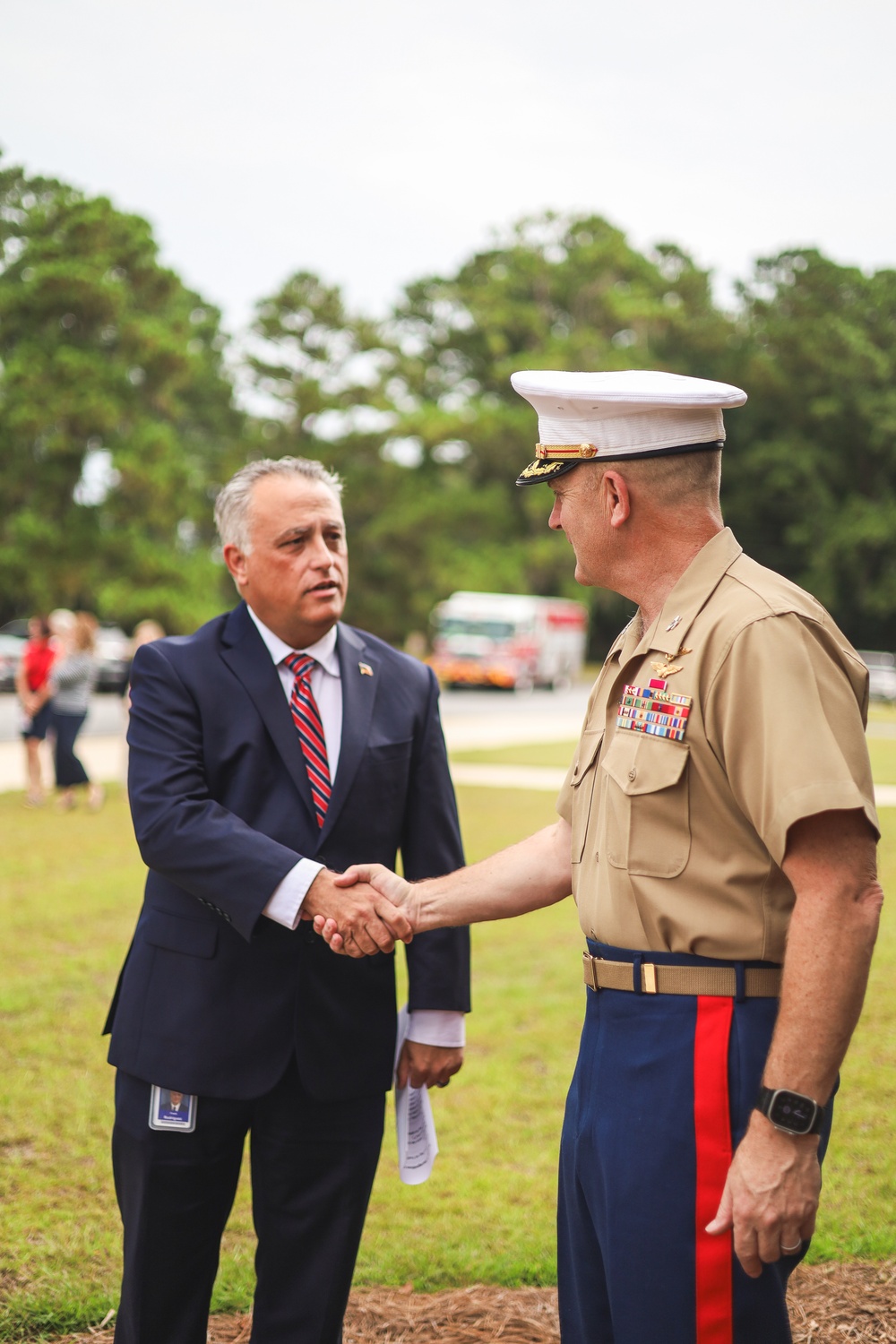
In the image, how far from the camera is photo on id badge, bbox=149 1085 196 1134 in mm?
2602

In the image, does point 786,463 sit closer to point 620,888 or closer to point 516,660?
point 516,660

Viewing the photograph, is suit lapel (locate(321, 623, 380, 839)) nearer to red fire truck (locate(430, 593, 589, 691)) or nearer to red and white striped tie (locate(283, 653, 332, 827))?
red and white striped tie (locate(283, 653, 332, 827))

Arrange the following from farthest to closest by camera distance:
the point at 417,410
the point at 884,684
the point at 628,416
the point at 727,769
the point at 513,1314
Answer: the point at 417,410
the point at 884,684
the point at 513,1314
the point at 628,416
the point at 727,769

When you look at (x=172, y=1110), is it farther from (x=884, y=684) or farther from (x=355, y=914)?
(x=884, y=684)

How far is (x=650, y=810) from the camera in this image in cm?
200

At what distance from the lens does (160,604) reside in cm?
3145

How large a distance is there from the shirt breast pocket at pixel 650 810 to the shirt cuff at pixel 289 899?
0.75 meters

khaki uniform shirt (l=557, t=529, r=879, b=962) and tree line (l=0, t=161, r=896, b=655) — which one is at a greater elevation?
tree line (l=0, t=161, r=896, b=655)

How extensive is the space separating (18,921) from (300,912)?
591cm

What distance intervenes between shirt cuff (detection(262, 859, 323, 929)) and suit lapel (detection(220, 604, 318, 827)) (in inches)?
7.5

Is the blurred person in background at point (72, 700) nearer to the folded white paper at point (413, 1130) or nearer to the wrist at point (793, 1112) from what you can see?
the folded white paper at point (413, 1130)

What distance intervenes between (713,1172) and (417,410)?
41.3m

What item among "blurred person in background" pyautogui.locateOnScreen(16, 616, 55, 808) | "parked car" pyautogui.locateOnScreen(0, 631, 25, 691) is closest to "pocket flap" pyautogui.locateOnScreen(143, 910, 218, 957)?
"blurred person in background" pyautogui.locateOnScreen(16, 616, 55, 808)

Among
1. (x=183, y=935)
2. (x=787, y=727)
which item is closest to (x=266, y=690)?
(x=183, y=935)
